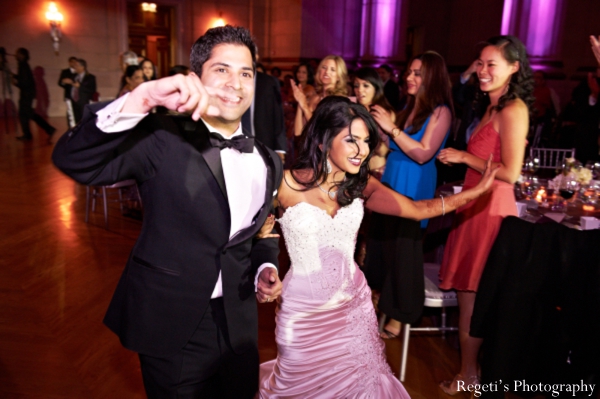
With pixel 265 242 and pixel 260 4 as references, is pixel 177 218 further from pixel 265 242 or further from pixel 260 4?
pixel 260 4

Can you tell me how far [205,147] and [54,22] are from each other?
45.9ft

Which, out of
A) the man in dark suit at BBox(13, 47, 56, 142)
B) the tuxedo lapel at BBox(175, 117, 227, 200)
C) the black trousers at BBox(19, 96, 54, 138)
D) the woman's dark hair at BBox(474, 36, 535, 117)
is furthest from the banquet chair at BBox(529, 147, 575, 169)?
the black trousers at BBox(19, 96, 54, 138)

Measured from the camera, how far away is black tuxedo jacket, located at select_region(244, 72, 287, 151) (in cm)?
460

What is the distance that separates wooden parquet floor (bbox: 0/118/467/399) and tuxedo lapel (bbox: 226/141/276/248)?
1555mm

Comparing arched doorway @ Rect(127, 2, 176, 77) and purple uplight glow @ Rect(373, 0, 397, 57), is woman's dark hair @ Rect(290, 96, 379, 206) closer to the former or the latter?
purple uplight glow @ Rect(373, 0, 397, 57)

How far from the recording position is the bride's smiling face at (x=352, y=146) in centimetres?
210

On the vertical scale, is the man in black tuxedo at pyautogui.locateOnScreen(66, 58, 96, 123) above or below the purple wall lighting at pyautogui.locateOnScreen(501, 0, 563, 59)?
below

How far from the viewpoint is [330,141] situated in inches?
84.9

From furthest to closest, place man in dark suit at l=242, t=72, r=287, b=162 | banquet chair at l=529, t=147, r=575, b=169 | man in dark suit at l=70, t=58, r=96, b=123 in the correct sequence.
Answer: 1. man in dark suit at l=70, t=58, r=96, b=123
2. banquet chair at l=529, t=147, r=575, b=169
3. man in dark suit at l=242, t=72, r=287, b=162

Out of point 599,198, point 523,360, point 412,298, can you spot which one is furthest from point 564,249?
point 599,198

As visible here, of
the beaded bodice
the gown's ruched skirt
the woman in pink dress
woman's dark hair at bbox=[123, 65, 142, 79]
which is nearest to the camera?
the gown's ruched skirt

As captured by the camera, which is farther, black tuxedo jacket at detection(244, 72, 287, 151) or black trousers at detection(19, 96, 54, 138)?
black trousers at detection(19, 96, 54, 138)

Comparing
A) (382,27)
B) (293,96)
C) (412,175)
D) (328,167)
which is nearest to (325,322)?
(328,167)

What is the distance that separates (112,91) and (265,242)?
13954 mm
